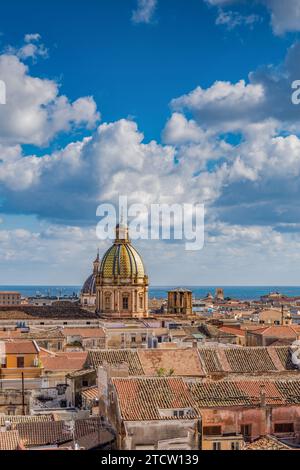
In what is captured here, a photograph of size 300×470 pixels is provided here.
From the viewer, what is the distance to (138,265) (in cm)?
5562

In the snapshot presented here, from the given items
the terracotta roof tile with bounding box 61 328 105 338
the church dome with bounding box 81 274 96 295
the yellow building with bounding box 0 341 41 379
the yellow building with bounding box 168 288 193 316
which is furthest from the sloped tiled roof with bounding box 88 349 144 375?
the church dome with bounding box 81 274 96 295

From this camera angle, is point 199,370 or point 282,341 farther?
point 282,341

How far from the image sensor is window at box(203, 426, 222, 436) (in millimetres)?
17802

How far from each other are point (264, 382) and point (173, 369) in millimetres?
4606

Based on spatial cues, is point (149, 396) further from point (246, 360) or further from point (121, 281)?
point (121, 281)

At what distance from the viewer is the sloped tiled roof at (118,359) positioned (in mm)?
24261

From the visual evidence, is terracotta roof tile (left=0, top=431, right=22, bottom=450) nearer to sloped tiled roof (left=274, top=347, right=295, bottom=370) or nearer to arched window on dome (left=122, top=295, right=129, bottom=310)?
sloped tiled roof (left=274, top=347, right=295, bottom=370)

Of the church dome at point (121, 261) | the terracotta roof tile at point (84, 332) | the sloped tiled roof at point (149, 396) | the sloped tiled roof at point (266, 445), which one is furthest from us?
the church dome at point (121, 261)

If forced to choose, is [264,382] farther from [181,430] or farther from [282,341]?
[282,341]

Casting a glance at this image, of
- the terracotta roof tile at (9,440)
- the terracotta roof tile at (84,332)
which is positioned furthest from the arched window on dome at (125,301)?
the terracotta roof tile at (9,440)

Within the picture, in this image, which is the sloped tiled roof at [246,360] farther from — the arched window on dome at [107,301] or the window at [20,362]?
the arched window on dome at [107,301]

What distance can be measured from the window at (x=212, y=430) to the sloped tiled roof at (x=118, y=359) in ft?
19.6

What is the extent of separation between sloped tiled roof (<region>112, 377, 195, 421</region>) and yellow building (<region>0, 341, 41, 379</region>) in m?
13.5
